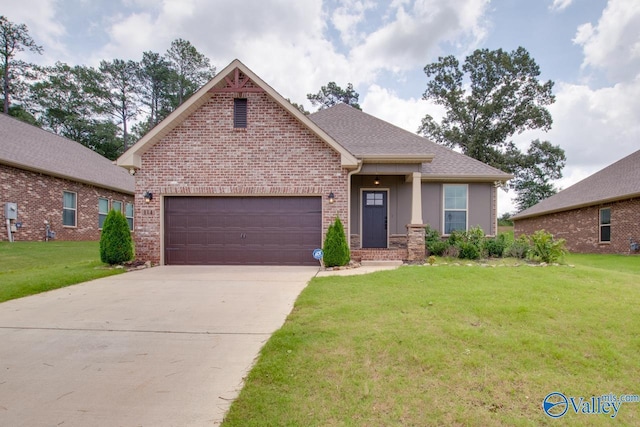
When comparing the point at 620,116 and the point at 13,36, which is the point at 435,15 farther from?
the point at 13,36

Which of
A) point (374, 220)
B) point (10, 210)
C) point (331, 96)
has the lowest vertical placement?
point (374, 220)

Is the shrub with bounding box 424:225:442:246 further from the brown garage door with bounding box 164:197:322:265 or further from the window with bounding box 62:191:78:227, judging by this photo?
the window with bounding box 62:191:78:227

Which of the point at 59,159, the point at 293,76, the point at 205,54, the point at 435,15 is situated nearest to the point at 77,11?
the point at 59,159

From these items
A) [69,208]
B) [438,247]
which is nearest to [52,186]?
[69,208]

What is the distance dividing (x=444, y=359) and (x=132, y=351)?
3.22m

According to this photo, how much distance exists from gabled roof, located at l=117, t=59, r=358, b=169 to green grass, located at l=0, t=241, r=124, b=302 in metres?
3.07

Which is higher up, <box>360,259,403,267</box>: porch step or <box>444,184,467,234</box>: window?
<box>444,184,467,234</box>: window

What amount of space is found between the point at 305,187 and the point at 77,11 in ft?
49.8

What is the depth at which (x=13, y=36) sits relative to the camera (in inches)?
1135

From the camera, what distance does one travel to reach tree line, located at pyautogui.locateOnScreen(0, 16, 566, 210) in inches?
1161

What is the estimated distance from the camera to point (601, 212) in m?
16.0

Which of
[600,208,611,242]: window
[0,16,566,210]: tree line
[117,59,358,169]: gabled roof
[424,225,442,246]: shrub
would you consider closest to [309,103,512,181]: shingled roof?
[117,59,358,169]: gabled roof

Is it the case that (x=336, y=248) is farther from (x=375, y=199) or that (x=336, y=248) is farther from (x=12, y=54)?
(x=12, y=54)

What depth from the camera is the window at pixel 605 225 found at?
15480 millimetres
